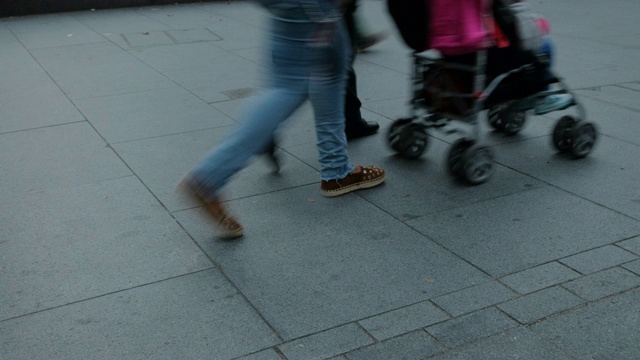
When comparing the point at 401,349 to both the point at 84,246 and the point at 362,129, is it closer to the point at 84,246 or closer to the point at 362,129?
the point at 84,246

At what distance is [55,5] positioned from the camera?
13094 mm

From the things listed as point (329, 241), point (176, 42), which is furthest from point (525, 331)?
point (176, 42)

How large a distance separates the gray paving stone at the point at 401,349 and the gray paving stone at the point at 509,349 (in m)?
0.07

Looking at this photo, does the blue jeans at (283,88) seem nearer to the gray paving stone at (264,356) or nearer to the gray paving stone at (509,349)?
the gray paving stone at (264,356)

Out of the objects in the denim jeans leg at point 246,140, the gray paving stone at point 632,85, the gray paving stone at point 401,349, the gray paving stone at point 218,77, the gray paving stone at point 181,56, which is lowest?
the gray paving stone at point 181,56

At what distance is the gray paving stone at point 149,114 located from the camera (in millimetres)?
6605

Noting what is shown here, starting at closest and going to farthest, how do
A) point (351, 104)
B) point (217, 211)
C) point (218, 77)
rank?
point (217, 211) → point (351, 104) → point (218, 77)

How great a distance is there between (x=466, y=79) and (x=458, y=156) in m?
0.50

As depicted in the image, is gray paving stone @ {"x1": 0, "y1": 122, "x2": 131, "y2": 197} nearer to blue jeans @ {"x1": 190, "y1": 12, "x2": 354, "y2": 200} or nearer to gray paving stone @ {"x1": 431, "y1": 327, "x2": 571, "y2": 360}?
blue jeans @ {"x1": 190, "y1": 12, "x2": 354, "y2": 200}

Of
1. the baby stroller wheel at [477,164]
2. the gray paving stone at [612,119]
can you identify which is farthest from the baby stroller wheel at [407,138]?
the gray paving stone at [612,119]

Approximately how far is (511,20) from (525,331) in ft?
7.07

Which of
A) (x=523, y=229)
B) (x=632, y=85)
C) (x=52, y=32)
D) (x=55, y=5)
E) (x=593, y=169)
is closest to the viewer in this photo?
(x=523, y=229)

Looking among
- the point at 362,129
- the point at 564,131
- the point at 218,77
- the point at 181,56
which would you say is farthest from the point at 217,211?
the point at 181,56

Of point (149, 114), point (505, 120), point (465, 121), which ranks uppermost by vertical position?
point (465, 121)
